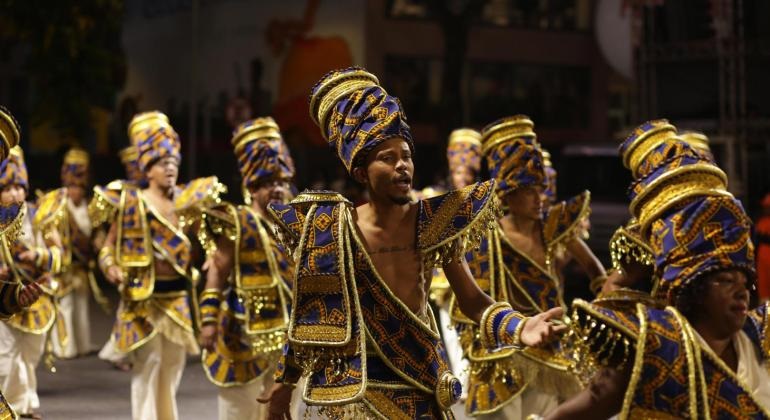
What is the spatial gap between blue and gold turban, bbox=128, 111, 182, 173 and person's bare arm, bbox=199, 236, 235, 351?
1.38m

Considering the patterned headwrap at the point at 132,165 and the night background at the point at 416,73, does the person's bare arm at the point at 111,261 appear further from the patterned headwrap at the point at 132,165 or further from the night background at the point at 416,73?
the night background at the point at 416,73

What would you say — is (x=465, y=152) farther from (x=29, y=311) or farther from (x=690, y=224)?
(x=690, y=224)

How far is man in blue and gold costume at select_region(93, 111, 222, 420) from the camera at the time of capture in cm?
957

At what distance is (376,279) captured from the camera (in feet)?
18.3

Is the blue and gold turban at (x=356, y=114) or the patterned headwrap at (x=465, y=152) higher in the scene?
the blue and gold turban at (x=356, y=114)

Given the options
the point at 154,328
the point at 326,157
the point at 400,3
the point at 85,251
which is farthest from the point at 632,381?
the point at 400,3

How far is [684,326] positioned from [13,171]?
19.3ft

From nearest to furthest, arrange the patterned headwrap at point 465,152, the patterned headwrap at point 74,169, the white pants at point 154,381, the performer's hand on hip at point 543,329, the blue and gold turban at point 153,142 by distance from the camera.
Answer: the performer's hand on hip at point 543,329 → the white pants at point 154,381 → the blue and gold turban at point 153,142 → the patterned headwrap at point 465,152 → the patterned headwrap at point 74,169

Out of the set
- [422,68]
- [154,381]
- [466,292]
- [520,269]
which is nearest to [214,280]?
[154,381]

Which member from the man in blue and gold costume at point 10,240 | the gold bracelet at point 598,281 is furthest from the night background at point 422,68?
the man in blue and gold costume at point 10,240

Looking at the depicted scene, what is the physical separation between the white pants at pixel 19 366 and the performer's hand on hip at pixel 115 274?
791 mm

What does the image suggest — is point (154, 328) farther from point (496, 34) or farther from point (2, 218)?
point (496, 34)

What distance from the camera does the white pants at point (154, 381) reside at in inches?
373

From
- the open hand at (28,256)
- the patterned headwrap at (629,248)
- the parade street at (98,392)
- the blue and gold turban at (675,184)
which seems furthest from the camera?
the parade street at (98,392)
